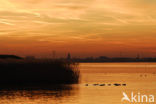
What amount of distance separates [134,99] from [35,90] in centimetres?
Result: 1109

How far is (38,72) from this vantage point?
43.2 m

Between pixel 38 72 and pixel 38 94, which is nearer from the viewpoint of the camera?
pixel 38 94

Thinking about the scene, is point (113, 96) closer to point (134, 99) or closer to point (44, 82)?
point (134, 99)

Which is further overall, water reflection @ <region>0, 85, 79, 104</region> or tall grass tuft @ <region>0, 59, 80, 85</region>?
tall grass tuft @ <region>0, 59, 80, 85</region>

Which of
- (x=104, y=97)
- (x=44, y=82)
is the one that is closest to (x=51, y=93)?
(x=104, y=97)

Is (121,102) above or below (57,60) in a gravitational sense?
below

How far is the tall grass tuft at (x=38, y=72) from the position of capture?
41.8 m

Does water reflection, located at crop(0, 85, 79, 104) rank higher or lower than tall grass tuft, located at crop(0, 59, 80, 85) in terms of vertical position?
lower

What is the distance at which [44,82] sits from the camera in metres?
42.9

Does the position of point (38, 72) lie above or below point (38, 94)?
above

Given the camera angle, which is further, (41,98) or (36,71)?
(36,71)

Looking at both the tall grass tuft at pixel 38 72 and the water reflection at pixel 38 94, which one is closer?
the water reflection at pixel 38 94

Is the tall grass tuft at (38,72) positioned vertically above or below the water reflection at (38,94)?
above

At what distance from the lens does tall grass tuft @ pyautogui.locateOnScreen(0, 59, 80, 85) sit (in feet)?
137
